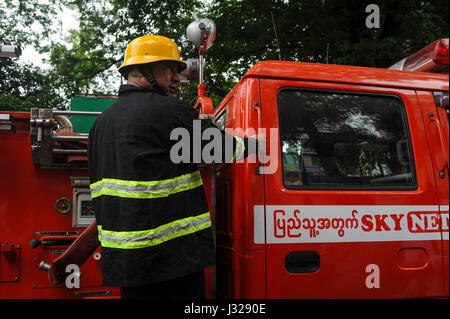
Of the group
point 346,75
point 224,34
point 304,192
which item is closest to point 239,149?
point 304,192

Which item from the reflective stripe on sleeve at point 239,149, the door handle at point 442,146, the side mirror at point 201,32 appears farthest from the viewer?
the side mirror at point 201,32

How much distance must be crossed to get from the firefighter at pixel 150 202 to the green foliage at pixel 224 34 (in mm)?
4807

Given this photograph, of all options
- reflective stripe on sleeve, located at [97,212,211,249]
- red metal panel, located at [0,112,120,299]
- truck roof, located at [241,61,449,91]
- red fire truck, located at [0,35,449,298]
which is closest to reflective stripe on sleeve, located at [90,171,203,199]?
reflective stripe on sleeve, located at [97,212,211,249]

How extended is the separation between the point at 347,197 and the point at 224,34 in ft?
26.2

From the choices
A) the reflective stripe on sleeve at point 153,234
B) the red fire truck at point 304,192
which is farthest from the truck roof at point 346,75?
the reflective stripe on sleeve at point 153,234

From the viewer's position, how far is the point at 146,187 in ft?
6.52

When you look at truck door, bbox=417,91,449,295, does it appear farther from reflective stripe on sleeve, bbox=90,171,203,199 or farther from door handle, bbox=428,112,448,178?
reflective stripe on sleeve, bbox=90,171,203,199

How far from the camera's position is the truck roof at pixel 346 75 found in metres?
2.42

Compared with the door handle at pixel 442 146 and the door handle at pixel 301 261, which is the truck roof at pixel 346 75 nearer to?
the door handle at pixel 442 146

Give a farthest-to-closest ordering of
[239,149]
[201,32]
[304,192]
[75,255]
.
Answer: [201,32] < [75,255] < [304,192] < [239,149]

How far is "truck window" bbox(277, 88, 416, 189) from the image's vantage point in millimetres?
2344

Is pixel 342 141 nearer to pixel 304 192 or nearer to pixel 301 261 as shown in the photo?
pixel 304 192

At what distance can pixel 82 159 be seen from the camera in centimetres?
248

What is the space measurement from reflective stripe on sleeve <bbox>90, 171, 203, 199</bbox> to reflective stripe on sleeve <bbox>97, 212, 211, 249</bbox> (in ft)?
0.54
